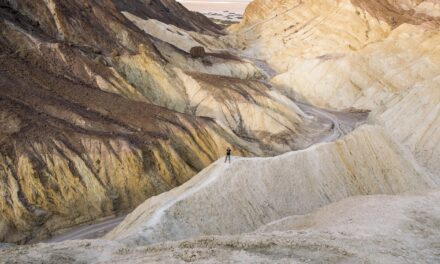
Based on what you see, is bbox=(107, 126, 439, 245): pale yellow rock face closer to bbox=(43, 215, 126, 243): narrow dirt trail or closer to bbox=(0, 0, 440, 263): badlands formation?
bbox=(0, 0, 440, 263): badlands formation

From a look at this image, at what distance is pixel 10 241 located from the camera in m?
29.2

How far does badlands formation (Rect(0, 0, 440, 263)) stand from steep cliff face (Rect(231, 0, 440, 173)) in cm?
25

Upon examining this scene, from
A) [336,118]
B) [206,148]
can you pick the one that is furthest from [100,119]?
[336,118]

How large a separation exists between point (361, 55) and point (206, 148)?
34758 mm

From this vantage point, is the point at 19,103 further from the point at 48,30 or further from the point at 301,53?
the point at 301,53

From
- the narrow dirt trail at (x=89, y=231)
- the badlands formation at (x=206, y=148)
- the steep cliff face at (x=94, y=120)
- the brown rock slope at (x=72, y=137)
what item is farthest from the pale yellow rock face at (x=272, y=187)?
the steep cliff face at (x=94, y=120)

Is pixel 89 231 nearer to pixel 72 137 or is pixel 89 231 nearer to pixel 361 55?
pixel 72 137

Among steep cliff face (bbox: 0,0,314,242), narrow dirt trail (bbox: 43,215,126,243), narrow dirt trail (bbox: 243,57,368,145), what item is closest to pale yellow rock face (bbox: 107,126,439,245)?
narrow dirt trail (bbox: 43,215,126,243)

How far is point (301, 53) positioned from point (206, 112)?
34746 mm

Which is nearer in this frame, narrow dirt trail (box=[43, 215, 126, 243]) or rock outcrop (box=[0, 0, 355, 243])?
narrow dirt trail (box=[43, 215, 126, 243])

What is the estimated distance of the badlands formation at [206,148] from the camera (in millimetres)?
18859

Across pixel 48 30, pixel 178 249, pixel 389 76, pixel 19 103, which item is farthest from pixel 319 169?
pixel 389 76

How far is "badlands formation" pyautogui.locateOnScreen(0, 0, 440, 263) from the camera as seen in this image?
18.9 meters

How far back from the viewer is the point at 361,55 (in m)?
66.9
